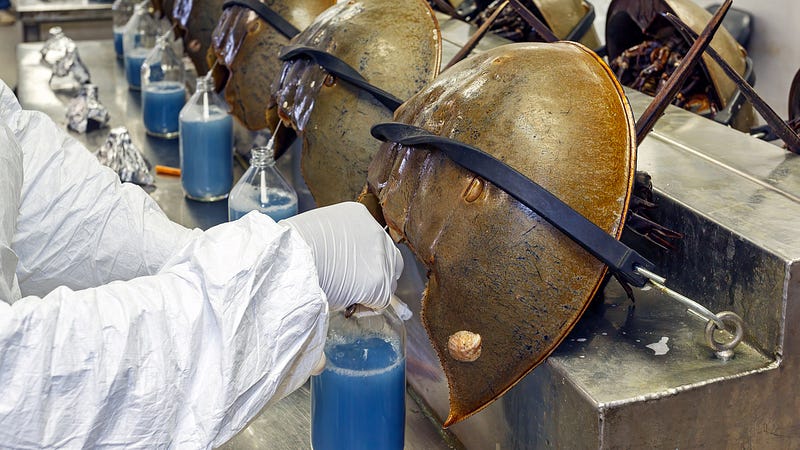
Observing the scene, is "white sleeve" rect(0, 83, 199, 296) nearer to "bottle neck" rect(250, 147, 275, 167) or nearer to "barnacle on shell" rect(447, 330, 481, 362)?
"bottle neck" rect(250, 147, 275, 167)

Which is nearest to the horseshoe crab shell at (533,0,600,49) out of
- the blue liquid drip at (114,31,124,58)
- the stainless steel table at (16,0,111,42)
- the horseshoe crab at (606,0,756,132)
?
the horseshoe crab at (606,0,756,132)

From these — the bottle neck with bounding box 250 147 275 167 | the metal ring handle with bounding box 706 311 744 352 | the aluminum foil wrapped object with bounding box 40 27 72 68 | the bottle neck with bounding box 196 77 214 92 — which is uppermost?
the metal ring handle with bounding box 706 311 744 352

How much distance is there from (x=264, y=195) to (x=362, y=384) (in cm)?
74

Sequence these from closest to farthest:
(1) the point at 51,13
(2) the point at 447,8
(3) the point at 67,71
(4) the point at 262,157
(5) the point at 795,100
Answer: (5) the point at 795,100, (4) the point at 262,157, (2) the point at 447,8, (3) the point at 67,71, (1) the point at 51,13

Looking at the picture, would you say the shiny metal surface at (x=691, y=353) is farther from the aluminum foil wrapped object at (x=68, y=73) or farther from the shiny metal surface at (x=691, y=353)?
the aluminum foil wrapped object at (x=68, y=73)

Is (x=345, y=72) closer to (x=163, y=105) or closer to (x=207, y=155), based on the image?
(x=207, y=155)

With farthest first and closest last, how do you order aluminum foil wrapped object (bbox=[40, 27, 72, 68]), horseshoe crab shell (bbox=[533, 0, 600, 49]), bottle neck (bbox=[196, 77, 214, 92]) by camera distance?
aluminum foil wrapped object (bbox=[40, 27, 72, 68]) < bottle neck (bbox=[196, 77, 214, 92]) < horseshoe crab shell (bbox=[533, 0, 600, 49])

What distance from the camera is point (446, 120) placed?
3.81 ft

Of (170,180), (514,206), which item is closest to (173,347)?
(514,206)

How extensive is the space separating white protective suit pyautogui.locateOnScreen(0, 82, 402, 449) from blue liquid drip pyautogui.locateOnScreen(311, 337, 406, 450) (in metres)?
0.09

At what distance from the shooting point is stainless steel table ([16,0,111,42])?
14.7ft

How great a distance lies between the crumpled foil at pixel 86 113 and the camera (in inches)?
107

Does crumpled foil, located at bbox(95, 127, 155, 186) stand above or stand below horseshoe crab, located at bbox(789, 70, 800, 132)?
below

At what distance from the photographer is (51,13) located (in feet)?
14.7
